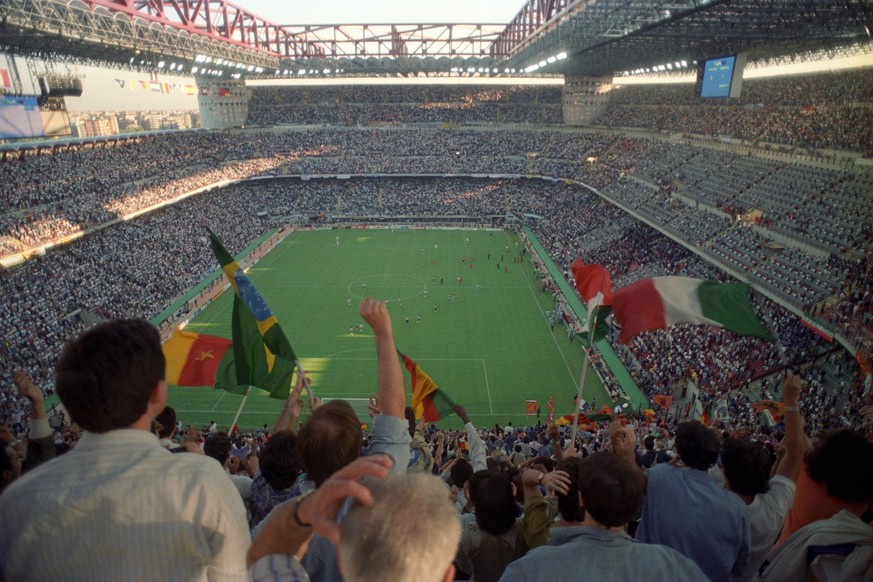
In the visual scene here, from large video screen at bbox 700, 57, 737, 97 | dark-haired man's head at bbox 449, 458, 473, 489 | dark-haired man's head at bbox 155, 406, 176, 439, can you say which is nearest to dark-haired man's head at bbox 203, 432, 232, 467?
dark-haired man's head at bbox 155, 406, 176, 439

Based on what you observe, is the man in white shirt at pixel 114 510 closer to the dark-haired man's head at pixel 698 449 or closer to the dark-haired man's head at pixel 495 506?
the dark-haired man's head at pixel 495 506

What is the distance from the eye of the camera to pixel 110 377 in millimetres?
2191

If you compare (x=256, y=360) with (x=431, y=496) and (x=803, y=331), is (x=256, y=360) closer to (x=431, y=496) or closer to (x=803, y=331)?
(x=431, y=496)

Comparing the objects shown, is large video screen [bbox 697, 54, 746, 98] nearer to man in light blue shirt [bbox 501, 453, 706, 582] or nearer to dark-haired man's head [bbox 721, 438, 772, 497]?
dark-haired man's head [bbox 721, 438, 772, 497]

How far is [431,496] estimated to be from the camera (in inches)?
71.0

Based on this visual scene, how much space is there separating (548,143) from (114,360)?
68.8 meters

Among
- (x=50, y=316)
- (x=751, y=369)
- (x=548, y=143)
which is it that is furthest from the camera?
(x=548, y=143)

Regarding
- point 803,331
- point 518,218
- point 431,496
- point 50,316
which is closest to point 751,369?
point 803,331

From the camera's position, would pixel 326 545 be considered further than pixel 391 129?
No

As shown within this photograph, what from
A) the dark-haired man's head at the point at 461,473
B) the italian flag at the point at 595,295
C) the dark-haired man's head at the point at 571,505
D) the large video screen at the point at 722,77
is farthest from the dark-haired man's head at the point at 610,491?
the large video screen at the point at 722,77

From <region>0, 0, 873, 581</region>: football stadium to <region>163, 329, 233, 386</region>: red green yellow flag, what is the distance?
59 mm

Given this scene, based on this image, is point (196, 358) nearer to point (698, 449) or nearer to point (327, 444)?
point (327, 444)

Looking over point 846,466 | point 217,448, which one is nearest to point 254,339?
point 217,448

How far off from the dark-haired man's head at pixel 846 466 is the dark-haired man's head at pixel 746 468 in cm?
73
